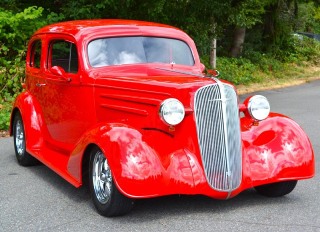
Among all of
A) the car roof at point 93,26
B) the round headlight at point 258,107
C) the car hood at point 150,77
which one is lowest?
the round headlight at point 258,107

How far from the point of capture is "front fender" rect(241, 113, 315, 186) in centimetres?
509

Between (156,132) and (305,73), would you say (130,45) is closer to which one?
A: (156,132)

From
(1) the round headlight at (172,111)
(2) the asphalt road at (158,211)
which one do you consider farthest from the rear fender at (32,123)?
(1) the round headlight at (172,111)

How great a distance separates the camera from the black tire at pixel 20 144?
7.16 meters

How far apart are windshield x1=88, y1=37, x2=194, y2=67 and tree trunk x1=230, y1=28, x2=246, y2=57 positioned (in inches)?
664

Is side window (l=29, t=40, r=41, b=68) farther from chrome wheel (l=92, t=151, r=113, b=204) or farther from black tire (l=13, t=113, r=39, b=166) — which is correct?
chrome wheel (l=92, t=151, r=113, b=204)

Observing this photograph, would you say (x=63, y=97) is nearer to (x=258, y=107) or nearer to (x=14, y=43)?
(x=258, y=107)

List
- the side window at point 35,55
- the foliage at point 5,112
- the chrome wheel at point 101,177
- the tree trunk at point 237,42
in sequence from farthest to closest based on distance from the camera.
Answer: the tree trunk at point 237,42 → the foliage at point 5,112 → the side window at point 35,55 → the chrome wheel at point 101,177

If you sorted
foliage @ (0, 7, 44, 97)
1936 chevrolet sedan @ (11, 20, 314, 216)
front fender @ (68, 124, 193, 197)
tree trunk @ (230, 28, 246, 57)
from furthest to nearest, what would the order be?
1. tree trunk @ (230, 28, 246, 57)
2. foliage @ (0, 7, 44, 97)
3. 1936 chevrolet sedan @ (11, 20, 314, 216)
4. front fender @ (68, 124, 193, 197)

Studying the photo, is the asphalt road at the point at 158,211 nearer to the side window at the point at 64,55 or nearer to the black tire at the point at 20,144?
the black tire at the point at 20,144

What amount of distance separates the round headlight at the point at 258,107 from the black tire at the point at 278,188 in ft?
2.29

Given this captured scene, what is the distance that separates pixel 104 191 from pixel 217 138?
1146 mm

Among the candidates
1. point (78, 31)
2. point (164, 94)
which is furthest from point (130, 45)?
point (164, 94)

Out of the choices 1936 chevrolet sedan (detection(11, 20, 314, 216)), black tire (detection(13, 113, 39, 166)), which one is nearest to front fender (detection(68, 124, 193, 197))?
1936 chevrolet sedan (detection(11, 20, 314, 216))
